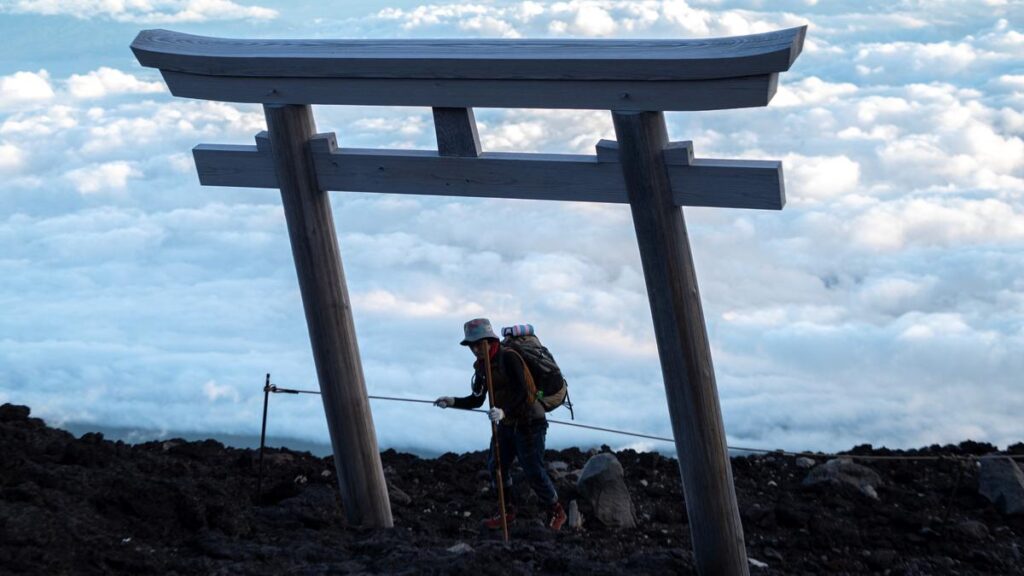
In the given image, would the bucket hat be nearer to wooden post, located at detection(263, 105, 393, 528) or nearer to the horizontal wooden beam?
wooden post, located at detection(263, 105, 393, 528)

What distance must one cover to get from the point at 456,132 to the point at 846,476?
14.2 ft

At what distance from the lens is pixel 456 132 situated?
21.4 feet

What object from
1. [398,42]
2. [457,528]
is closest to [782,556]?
[457,528]

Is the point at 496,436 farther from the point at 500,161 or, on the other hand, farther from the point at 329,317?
the point at 500,161

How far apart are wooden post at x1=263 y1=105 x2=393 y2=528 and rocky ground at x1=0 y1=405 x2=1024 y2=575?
0.31 meters

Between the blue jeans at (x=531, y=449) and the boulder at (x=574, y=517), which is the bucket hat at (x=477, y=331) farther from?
the boulder at (x=574, y=517)

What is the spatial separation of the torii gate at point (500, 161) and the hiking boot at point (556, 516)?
111 cm

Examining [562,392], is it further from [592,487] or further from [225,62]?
[225,62]

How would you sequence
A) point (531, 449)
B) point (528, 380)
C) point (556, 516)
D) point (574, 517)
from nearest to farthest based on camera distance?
point (528, 380), point (531, 449), point (556, 516), point (574, 517)

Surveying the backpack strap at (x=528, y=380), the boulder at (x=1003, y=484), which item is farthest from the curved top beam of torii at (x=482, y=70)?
the boulder at (x=1003, y=484)

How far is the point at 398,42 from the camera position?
6.57 metres

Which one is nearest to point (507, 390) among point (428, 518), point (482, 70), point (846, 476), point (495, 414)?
point (495, 414)

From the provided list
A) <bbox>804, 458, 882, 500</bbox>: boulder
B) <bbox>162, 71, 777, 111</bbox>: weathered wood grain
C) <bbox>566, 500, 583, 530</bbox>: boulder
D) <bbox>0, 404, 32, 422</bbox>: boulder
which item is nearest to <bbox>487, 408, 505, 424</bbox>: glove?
<bbox>566, 500, 583, 530</bbox>: boulder

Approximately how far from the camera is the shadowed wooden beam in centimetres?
646
